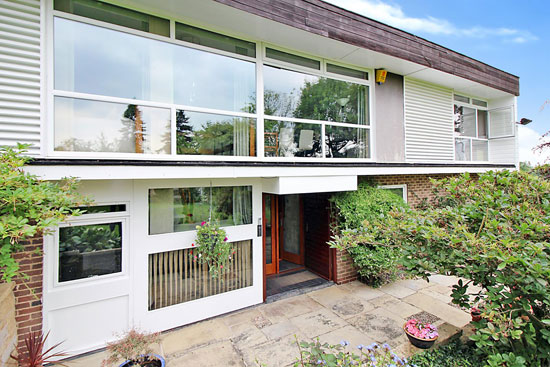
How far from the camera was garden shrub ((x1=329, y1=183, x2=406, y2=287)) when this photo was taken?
17.9 ft

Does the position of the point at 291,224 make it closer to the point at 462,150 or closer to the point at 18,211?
the point at 18,211

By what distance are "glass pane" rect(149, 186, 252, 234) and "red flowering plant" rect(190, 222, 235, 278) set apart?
27cm

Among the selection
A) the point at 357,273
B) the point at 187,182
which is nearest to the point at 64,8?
the point at 187,182

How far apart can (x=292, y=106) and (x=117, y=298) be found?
179 inches

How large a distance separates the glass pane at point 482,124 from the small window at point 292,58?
22.7 feet

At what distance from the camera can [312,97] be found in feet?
18.6

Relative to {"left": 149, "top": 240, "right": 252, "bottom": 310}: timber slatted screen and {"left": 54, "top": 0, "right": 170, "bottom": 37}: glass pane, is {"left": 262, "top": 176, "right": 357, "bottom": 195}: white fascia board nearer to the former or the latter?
{"left": 149, "top": 240, "right": 252, "bottom": 310}: timber slatted screen

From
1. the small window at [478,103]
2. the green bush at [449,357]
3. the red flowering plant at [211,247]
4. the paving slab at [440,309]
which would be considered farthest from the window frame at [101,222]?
the small window at [478,103]

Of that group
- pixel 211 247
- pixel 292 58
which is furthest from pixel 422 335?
pixel 292 58

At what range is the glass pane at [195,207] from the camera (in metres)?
4.22

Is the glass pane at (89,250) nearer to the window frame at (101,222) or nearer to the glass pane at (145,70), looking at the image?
the window frame at (101,222)

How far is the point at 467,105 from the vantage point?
8.52 m

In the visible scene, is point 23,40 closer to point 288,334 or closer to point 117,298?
point 117,298

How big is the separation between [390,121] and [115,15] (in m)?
6.00
